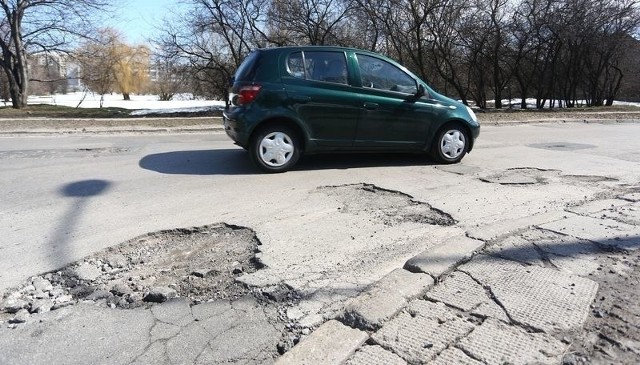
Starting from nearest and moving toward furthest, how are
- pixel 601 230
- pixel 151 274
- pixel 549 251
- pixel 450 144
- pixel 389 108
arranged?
pixel 151 274 < pixel 549 251 < pixel 601 230 < pixel 389 108 < pixel 450 144

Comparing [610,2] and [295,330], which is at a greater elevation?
[610,2]

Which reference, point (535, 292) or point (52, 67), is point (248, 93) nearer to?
point (535, 292)

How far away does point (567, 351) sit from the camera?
2.39 m

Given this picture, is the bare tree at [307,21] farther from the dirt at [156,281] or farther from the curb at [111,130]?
the dirt at [156,281]

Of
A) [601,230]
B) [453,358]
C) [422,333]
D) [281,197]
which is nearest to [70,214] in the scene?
[281,197]

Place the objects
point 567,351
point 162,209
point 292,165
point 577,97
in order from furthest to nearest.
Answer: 1. point 577,97
2. point 292,165
3. point 162,209
4. point 567,351

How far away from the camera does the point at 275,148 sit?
21.5 ft

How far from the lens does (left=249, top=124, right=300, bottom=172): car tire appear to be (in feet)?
21.3

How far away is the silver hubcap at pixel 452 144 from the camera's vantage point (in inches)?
291

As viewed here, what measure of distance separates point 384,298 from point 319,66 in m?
4.45

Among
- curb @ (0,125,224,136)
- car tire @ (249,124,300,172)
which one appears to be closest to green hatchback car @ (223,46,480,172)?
car tire @ (249,124,300,172)

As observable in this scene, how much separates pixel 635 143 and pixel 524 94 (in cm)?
1806

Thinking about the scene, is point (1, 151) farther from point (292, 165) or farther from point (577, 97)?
point (577, 97)

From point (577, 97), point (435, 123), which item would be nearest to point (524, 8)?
point (577, 97)
